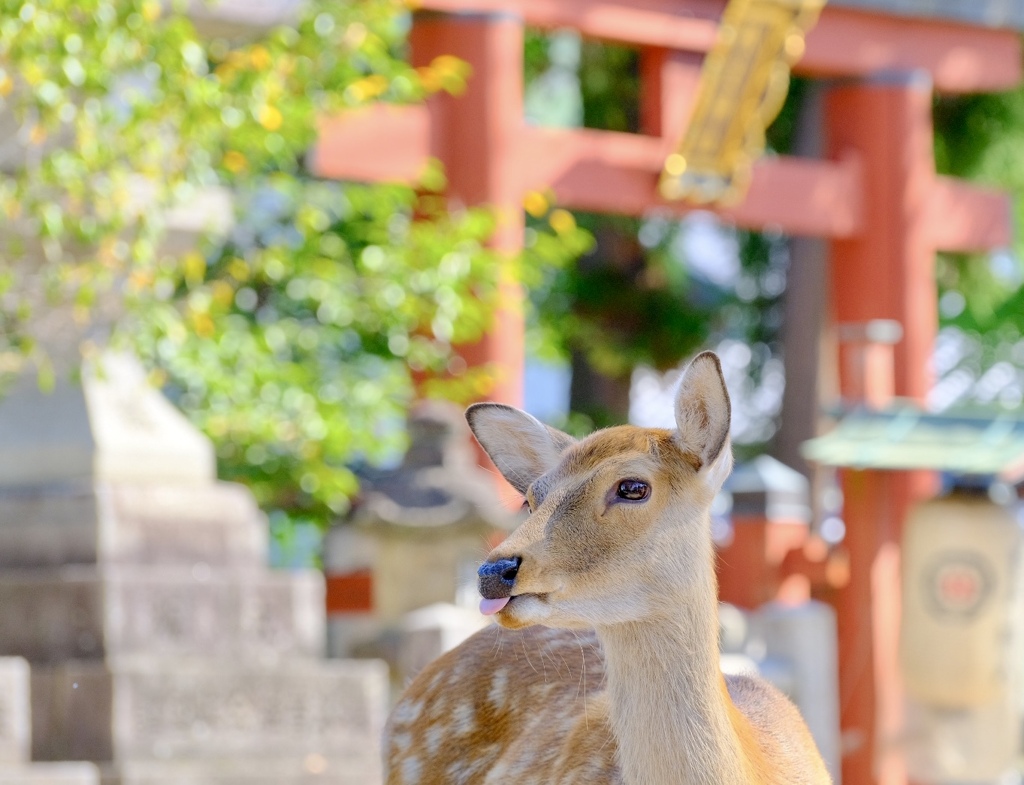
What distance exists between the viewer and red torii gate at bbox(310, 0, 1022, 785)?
31.8ft

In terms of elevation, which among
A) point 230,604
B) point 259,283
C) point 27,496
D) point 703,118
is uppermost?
point 703,118

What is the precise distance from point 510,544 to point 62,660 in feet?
11.6

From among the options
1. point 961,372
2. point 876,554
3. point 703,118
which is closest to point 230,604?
point 703,118

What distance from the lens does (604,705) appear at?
3332 mm

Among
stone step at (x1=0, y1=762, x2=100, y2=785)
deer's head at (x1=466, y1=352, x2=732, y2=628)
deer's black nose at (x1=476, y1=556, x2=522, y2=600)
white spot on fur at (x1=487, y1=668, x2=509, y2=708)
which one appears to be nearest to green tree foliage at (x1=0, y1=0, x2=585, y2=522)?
stone step at (x1=0, y1=762, x2=100, y2=785)

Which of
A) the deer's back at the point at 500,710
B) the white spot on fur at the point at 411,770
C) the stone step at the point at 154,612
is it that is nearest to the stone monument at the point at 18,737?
the stone step at the point at 154,612

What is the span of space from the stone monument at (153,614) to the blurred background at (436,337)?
1cm

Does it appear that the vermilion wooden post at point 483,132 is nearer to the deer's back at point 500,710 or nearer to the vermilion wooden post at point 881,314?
the vermilion wooden post at point 881,314

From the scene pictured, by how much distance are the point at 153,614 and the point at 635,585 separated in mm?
3434

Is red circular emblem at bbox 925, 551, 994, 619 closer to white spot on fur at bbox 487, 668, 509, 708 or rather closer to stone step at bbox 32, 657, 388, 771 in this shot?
stone step at bbox 32, 657, 388, 771

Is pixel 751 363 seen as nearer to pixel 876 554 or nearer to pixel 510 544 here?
pixel 876 554

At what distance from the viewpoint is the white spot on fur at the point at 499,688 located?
3660mm

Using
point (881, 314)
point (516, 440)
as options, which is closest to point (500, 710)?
point (516, 440)

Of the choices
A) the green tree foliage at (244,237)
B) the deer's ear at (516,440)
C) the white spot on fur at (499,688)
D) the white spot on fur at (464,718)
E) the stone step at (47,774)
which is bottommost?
the stone step at (47,774)
